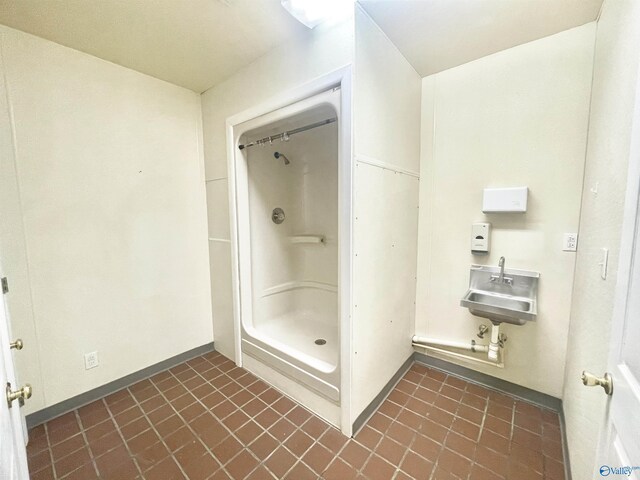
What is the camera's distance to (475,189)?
189 cm

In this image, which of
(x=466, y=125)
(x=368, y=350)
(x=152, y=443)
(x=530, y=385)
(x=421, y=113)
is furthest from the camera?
(x=421, y=113)

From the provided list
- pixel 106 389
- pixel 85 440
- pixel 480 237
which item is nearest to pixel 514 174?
pixel 480 237

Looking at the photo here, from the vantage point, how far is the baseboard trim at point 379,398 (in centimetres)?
157

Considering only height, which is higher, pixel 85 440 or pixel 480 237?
pixel 480 237

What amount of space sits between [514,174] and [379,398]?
1.80 m

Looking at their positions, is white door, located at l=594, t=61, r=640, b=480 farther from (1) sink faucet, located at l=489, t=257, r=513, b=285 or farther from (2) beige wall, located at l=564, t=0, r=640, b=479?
(1) sink faucet, located at l=489, t=257, r=513, b=285

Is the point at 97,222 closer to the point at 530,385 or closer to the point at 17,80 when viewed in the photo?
the point at 17,80

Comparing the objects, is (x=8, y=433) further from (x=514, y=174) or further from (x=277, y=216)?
(x=514, y=174)

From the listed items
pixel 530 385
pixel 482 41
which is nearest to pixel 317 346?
pixel 530 385

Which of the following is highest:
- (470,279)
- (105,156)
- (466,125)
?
(466,125)

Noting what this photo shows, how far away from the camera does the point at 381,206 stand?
5.48 ft

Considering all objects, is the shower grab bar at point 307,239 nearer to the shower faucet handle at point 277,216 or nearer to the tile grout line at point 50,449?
the shower faucet handle at point 277,216

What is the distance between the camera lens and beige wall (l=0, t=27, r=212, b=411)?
158 centimetres

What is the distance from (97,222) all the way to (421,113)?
2583mm
